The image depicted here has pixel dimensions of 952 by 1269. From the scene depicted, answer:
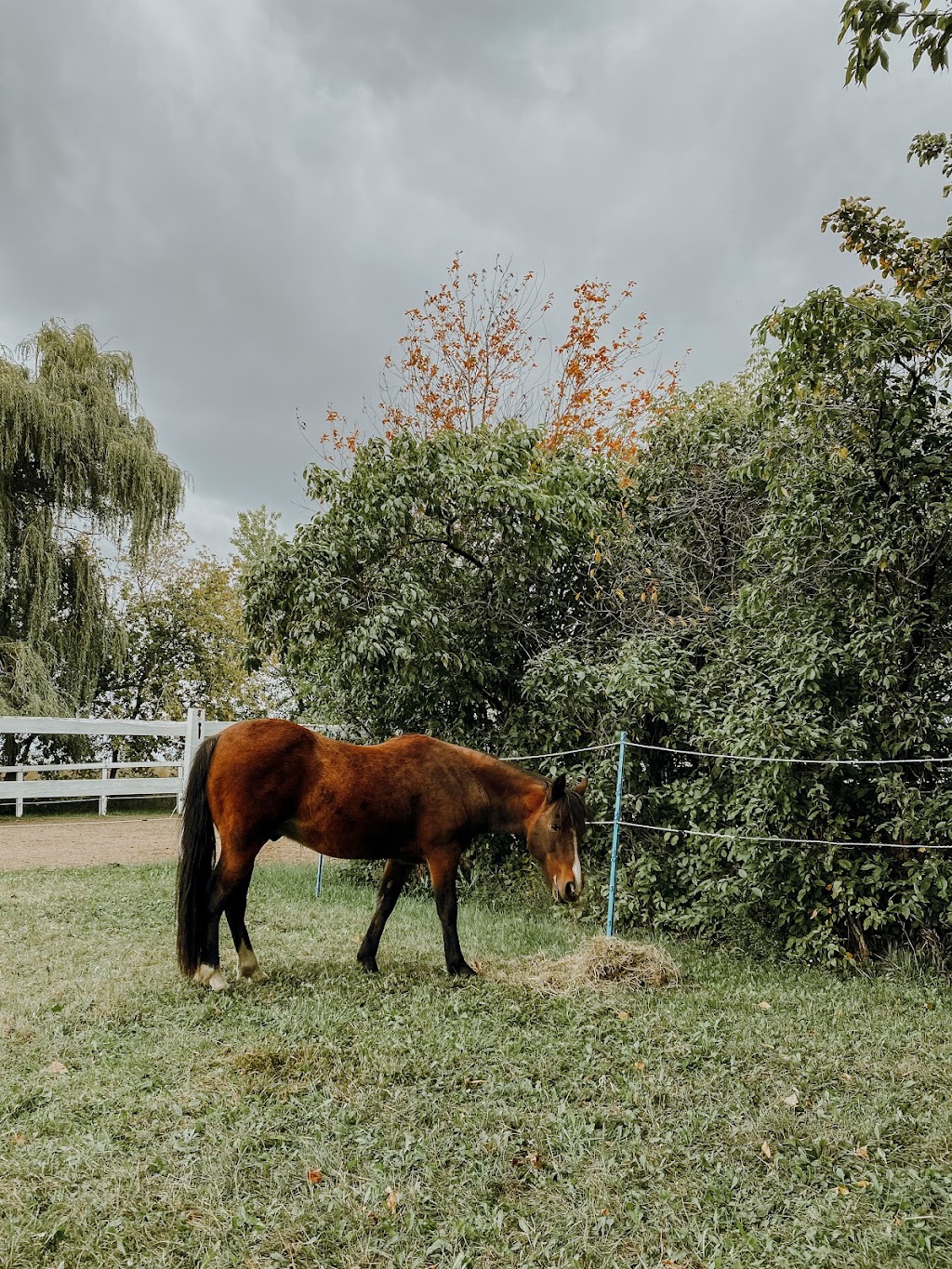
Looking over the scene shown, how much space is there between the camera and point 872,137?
20.5ft

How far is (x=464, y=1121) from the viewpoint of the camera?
10.1 ft

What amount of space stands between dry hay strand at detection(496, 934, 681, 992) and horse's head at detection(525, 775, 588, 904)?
1.36 ft

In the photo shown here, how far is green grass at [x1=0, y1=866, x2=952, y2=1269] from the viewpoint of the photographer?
7.82 ft

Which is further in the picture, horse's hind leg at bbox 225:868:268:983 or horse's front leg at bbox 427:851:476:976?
horse's front leg at bbox 427:851:476:976

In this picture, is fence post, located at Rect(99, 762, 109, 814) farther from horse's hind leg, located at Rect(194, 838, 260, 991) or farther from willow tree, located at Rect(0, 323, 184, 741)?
horse's hind leg, located at Rect(194, 838, 260, 991)

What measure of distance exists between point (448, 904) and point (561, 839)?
0.80 m

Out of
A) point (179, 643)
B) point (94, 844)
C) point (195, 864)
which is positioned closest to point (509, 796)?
point (195, 864)

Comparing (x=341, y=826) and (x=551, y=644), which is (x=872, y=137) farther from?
(x=341, y=826)

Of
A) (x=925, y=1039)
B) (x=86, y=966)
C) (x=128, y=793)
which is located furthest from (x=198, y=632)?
(x=925, y=1039)

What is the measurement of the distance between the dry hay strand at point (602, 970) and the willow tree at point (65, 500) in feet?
39.1

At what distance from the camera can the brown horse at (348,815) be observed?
190 inches

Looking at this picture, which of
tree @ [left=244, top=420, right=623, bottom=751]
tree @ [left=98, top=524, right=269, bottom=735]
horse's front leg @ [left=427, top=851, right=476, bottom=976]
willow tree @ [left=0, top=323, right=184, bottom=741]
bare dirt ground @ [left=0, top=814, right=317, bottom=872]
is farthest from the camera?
tree @ [left=98, top=524, right=269, bottom=735]

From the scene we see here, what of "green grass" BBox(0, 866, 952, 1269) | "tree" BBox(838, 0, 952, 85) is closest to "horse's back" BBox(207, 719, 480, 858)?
"green grass" BBox(0, 866, 952, 1269)

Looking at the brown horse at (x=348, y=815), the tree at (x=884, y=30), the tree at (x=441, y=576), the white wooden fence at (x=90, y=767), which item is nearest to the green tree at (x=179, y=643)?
the white wooden fence at (x=90, y=767)
